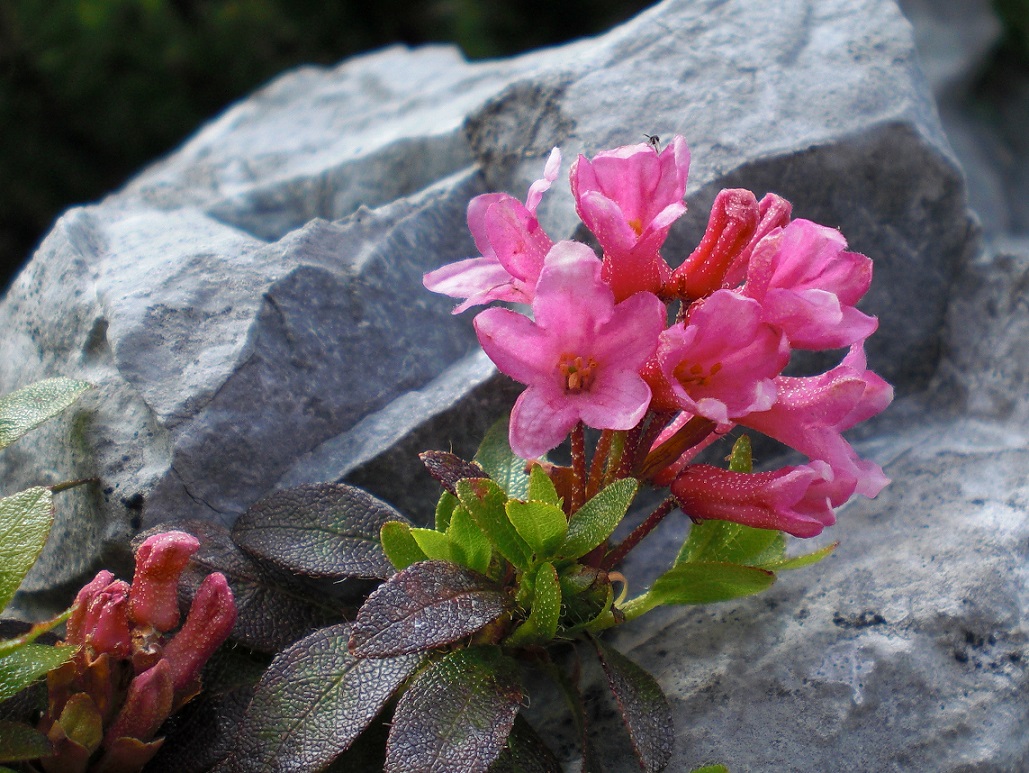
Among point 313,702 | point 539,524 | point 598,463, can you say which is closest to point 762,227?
point 598,463

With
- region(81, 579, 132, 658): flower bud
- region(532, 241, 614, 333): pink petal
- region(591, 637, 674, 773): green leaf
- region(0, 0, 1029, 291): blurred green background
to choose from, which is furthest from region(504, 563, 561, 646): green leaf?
region(0, 0, 1029, 291): blurred green background

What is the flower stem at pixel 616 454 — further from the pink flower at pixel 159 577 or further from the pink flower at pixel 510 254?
the pink flower at pixel 159 577

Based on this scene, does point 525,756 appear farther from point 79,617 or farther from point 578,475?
point 79,617

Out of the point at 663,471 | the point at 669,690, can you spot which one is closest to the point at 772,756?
the point at 669,690

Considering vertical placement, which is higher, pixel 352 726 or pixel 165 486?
pixel 165 486

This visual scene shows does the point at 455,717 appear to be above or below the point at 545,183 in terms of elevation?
below

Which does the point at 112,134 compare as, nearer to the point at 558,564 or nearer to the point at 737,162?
the point at 737,162
